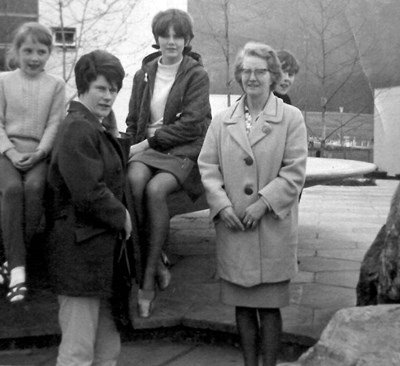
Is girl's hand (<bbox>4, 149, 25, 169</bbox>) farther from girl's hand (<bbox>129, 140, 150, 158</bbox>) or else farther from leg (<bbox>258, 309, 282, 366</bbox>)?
leg (<bbox>258, 309, 282, 366</bbox>)

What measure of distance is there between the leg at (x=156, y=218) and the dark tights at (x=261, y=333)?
2.84 feet

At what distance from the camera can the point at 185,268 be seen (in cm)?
611

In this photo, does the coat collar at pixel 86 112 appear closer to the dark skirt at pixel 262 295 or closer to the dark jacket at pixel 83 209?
the dark jacket at pixel 83 209

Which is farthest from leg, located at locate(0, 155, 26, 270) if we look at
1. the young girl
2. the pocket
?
the pocket

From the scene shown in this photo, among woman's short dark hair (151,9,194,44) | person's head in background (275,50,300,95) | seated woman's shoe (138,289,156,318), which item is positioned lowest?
seated woman's shoe (138,289,156,318)

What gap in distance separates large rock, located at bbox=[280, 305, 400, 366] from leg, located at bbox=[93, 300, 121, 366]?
2.70 ft

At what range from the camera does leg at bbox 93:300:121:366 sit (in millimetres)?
3557

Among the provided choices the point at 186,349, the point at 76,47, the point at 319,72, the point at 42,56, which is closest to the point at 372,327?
the point at 186,349

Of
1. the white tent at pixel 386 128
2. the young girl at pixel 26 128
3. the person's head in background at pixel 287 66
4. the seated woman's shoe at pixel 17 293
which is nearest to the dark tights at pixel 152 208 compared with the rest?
the young girl at pixel 26 128

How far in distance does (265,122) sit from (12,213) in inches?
50.4

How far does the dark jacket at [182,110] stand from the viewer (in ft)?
15.3

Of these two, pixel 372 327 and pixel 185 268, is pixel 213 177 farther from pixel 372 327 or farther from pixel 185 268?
pixel 185 268

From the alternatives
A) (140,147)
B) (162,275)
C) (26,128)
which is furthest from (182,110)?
(26,128)

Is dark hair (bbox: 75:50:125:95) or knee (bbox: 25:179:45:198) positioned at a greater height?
dark hair (bbox: 75:50:125:95)
